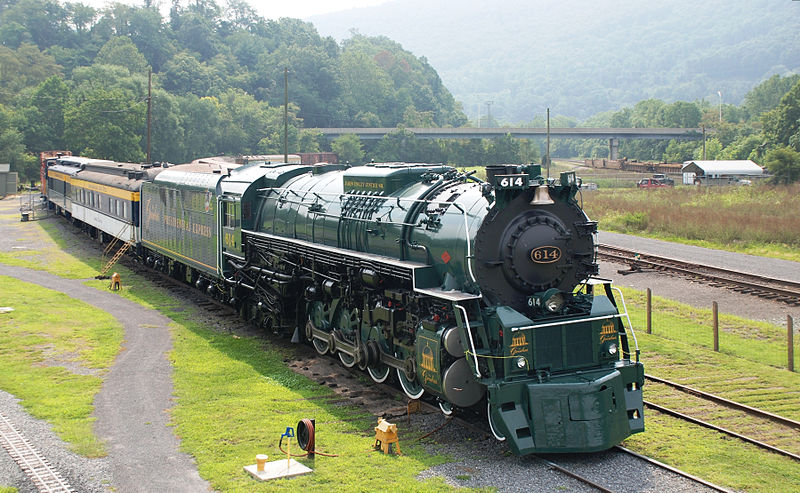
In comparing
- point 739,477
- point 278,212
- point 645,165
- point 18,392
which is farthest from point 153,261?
point 645,165

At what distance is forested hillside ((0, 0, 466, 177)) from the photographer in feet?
277

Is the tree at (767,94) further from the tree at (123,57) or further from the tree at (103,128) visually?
the tree at (103,128)

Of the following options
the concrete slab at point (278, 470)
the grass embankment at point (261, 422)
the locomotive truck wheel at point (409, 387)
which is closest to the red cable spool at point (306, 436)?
the grass embankment at point (261, 422)

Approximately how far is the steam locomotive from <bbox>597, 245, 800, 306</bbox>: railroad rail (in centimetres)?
923

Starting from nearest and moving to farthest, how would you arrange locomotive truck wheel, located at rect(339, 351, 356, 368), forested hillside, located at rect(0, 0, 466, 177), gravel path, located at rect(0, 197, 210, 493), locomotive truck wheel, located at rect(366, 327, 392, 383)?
gravel path, located at rect(0, 197, 210, 493) < locomotive truck wheel, located at rect(366, 327, 392, 383) < locomotive truck wheel, located at rect(339, 351, 356, 368) < forested hillside, located at rect(0, 0, 466, 177)

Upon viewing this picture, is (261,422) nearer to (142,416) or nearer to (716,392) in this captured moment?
(142,416)

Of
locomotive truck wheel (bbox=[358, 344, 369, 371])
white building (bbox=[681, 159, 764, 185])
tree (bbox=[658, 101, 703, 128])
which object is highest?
tree (bbox=[658, 101, 703, 128])

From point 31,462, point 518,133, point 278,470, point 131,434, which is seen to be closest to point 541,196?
point 278,470

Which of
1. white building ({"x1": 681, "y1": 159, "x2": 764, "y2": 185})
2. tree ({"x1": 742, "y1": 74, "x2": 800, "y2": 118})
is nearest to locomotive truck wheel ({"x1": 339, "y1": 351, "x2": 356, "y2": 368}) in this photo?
white building ({"x1": 681, "y1": 159, "x2": 764, "y2": 185})

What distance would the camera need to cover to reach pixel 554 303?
1320cm

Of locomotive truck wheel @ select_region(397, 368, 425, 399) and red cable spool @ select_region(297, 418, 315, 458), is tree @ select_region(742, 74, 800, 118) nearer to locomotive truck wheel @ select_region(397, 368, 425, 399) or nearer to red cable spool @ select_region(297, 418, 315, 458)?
locomotive truck wheel @ select_region(397, 368, 425, 399)

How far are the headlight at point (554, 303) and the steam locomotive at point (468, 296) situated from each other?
0.03 metres

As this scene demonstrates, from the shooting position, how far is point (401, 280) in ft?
48.7

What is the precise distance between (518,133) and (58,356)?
108m
